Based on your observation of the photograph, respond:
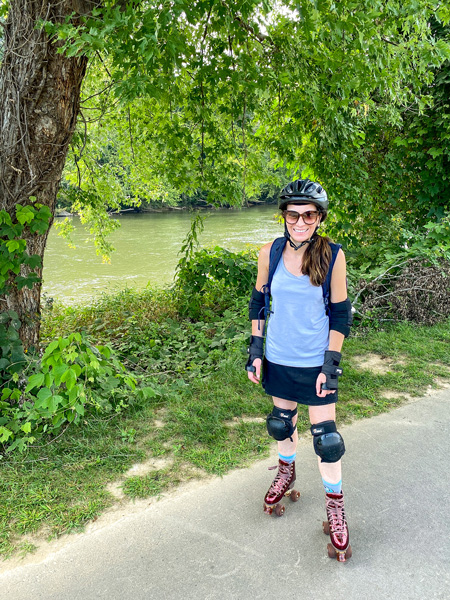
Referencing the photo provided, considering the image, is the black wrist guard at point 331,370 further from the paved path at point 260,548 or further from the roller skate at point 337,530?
the paved path at point 260,548

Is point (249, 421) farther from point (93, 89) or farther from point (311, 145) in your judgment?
point (93, 89)

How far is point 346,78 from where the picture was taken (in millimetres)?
3764

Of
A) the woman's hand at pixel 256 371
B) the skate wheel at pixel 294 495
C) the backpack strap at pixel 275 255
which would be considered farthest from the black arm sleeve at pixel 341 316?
the skate wheel at pixel 294 495

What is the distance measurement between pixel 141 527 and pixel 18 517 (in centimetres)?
69

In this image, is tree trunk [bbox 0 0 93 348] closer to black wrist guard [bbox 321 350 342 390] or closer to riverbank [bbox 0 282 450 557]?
riverbank [bbox 0 282 450 557]

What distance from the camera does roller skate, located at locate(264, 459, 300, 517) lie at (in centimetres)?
238

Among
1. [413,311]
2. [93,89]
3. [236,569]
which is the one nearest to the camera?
[236,569]

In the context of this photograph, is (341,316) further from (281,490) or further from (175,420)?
(175,420)

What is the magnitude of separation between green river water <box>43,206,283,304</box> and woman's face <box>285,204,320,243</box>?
5.27 metres

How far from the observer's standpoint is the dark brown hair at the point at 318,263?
2.07 m

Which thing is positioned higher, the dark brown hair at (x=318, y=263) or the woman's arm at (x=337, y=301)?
the dark brown hair at (x=318, y=263)

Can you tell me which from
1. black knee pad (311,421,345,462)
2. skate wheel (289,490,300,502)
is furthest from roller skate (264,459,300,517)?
black knee pad (311,421,345,462)

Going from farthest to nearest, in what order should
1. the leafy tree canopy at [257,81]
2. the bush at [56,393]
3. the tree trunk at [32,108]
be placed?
the tree trunk at [32,108]
the leafy tree canopy at [257,81]
the bush at [56,393]

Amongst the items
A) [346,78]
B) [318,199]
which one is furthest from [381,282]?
[318,199]
